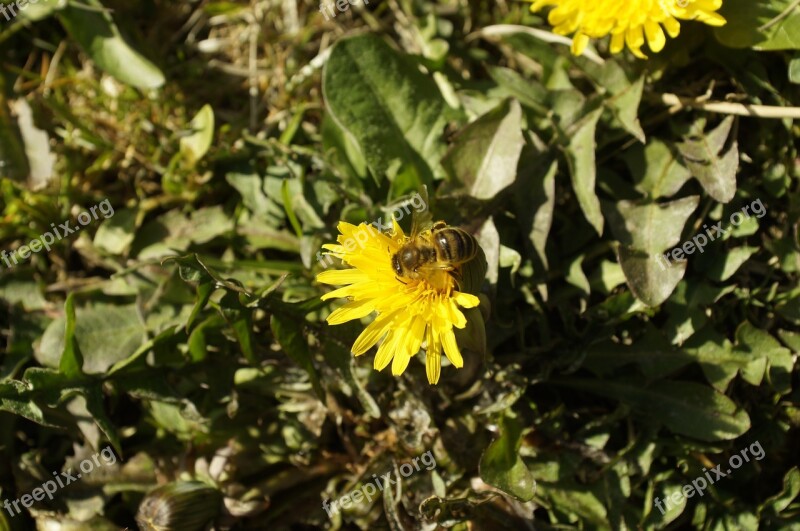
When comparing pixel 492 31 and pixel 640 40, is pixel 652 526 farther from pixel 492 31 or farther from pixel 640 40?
pixel 492 31

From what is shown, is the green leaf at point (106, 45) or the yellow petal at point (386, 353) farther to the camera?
the green leaf at point (106, 45)

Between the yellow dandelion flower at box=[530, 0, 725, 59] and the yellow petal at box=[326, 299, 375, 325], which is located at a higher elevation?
the yellow dandelion flower at box=[530, 0, 725, 59]

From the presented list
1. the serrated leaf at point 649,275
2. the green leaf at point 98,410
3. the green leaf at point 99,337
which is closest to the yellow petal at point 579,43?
the serrated leaf at point 649,275

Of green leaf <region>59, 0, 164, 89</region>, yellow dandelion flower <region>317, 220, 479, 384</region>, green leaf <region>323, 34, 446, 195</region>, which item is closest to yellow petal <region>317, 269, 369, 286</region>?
yellow dandelion flower <region>317, 220, 479, 384</region>

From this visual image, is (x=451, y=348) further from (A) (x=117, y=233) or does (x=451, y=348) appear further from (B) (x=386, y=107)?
(A) (x=117, y=233)

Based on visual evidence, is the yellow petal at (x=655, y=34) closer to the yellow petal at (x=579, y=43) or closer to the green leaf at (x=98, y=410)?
the yellow petal at (x=579, y=43)

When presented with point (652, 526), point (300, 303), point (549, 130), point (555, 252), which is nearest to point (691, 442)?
point (652, 526)

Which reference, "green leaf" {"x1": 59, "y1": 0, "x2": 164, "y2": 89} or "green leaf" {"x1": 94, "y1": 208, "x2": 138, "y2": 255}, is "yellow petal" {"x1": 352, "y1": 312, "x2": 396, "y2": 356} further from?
"green leaf" {"x1": 59, "y1": 0, "x2": 164, "y2": 89}
